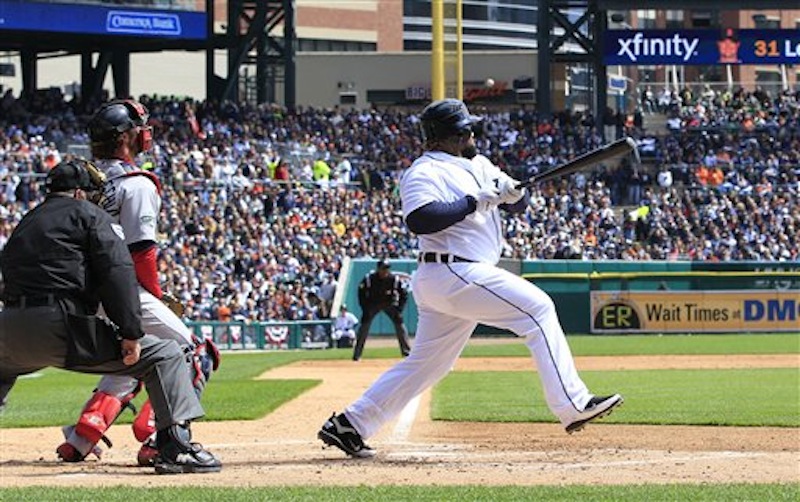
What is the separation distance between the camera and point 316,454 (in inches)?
372

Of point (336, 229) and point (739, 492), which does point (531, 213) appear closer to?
point (336, 229)

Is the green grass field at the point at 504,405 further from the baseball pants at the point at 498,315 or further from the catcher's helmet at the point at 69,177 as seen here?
the catcher's helmet at the point at 69,177

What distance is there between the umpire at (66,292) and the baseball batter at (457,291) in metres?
1.76

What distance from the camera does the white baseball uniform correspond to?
27.9ft

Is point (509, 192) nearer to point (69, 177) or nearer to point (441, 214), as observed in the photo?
point (441, 214)

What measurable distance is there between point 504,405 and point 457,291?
17.6 feet

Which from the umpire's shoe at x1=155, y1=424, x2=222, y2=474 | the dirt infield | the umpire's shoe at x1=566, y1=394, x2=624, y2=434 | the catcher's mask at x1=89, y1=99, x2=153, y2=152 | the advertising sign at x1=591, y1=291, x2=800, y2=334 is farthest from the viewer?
the advertising sign at x1=591, y1=291, x2=800, y2=334

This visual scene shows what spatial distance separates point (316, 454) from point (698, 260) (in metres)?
26.0

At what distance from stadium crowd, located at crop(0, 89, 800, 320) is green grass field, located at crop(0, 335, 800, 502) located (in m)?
7.50

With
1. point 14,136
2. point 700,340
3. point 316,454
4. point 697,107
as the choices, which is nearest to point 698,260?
point 700,340

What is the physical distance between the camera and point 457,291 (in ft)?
28.2

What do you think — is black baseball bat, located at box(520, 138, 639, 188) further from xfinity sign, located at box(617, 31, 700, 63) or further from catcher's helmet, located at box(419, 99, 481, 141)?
xfinity sign, located at box(617, 31, 700, 63)

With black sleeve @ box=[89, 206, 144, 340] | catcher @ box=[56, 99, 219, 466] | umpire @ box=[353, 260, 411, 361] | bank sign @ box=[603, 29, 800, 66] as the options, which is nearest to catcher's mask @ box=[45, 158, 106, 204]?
black sleeve @ box=[89, 206, 144, 340]

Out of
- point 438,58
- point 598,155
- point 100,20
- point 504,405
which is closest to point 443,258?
point 598,155
